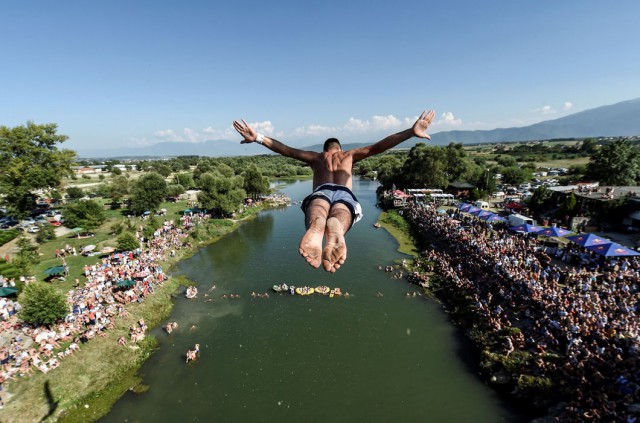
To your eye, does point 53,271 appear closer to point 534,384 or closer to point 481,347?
point 481,347

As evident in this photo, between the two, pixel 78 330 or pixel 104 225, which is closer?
pixel 78 330

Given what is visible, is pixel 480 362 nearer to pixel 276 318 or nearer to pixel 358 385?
pixel 358 385

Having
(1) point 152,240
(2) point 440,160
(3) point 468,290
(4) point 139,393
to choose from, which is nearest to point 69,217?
(1) point 152,240

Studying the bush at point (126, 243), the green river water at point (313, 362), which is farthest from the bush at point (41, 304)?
the bush at point (126, 243)

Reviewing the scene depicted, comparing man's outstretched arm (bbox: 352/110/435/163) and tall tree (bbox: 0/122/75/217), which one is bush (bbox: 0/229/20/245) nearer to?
tall tree (bbox: 0/122/75/217)

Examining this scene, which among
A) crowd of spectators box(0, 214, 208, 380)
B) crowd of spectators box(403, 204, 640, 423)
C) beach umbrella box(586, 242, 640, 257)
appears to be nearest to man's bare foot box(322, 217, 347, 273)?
crowd of spectators box(403, 204, 640, 423)

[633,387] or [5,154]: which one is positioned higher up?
[5,154]

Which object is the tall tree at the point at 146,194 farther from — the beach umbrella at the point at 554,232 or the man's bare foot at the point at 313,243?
the beach umbrella at the point at 554,232
